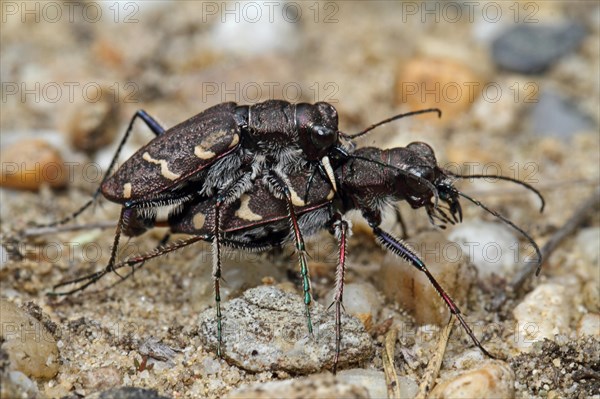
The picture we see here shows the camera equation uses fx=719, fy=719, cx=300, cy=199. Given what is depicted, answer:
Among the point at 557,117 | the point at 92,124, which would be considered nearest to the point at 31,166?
the point at 92,124

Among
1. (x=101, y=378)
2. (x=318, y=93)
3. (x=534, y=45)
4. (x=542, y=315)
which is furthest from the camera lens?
(x=534, y=45)

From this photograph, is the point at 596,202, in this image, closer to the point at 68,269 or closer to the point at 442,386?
the point at 442,386

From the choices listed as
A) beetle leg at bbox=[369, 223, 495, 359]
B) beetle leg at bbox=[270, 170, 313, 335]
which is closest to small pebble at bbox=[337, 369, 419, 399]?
beetle leg at bbox=[270, 170, 313, 335]

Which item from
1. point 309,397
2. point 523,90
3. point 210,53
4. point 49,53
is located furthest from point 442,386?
point 49,53

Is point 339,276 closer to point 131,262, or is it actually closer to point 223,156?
point 223,156

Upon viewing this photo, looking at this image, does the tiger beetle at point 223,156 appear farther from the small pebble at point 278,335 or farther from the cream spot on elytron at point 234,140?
the small pebble at point 278,335

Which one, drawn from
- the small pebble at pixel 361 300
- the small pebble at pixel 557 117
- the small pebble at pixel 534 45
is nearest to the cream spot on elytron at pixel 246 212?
the small pebble at pixel 361 300

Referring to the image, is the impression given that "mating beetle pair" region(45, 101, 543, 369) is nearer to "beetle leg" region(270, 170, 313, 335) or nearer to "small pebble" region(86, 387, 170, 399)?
"beetle leg" region(270, 170, 313, 335)
